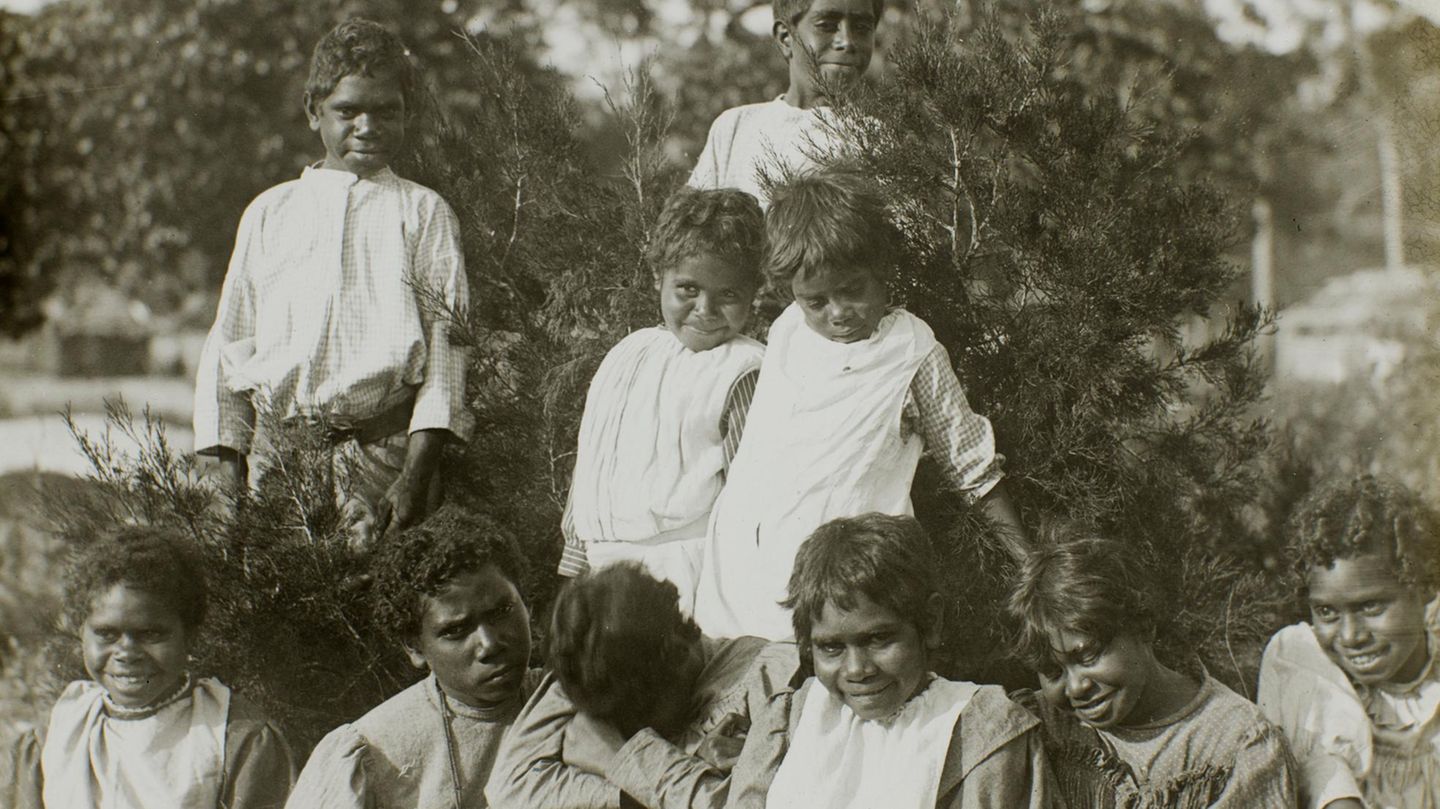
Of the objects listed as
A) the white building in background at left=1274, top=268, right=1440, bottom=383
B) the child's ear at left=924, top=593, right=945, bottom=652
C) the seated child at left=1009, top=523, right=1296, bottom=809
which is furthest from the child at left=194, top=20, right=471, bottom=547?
the white building in background at left=1274, top=268, right=1440, bottom=383

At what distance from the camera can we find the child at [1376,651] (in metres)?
3.56

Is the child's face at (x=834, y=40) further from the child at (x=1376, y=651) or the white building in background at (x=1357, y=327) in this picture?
the child at (x=1376, y=651)

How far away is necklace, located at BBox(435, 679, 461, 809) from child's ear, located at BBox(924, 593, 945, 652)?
128 cm

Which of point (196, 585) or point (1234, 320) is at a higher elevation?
point (1234, 320)

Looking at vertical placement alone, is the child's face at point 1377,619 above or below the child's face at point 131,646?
below

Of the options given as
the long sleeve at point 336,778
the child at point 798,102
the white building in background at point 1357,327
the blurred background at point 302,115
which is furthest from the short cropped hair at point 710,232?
the blurred background at point 302,115

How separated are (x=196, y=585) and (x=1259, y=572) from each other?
3749 mm

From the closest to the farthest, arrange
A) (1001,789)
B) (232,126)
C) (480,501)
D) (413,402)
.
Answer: (1001,789) < (413,402) < (480,501) < (232,126)

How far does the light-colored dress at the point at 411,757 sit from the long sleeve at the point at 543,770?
0.31ft

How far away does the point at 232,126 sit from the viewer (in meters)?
9.70

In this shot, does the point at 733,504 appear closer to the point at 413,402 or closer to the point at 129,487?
the point at 413,402

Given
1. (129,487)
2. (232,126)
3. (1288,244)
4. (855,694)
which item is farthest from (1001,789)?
(1288,244)

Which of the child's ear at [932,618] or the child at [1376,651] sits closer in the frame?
the child's ear at [932,618]

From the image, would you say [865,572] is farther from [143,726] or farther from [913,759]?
[143,726]
